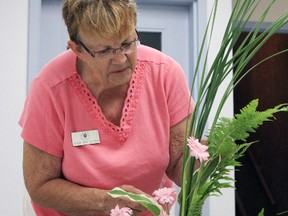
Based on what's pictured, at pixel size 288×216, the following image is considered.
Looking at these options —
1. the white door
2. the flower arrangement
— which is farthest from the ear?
the white door

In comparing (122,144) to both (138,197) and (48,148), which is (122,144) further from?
(138,197)

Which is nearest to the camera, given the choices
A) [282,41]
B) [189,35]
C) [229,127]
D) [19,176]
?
[229,127]

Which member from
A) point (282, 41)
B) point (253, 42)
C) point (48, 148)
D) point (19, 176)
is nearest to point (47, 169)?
point (48, 148)

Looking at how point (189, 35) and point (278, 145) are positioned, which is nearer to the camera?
point (189, 35)

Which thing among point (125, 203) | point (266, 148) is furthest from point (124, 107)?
point (266, 148)

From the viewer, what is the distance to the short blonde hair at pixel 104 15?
841 millimetres

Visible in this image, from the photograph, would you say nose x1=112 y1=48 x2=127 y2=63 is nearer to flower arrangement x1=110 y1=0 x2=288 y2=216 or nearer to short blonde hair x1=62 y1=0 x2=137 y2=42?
short blonde hair x1=62 y1=0 x2=137 y2=42

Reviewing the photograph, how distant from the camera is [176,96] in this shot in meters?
1.04

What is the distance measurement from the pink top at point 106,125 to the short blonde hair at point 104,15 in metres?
0.20

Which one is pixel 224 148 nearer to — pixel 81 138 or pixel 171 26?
pixel 81 138

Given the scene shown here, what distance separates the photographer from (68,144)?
1.00m

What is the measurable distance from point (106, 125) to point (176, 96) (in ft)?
0.58

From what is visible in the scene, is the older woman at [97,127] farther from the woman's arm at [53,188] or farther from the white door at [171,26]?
the white door at [171,26]

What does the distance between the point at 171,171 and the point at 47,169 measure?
11.6 inches
